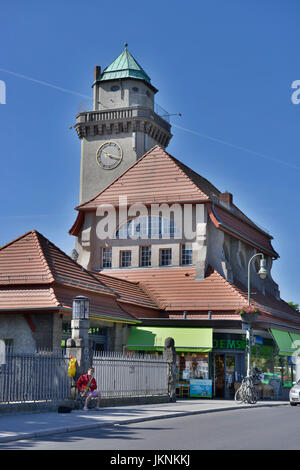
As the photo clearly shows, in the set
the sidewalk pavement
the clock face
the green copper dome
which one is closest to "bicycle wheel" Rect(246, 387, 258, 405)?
the sidewalk pavement

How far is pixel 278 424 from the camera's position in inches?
758

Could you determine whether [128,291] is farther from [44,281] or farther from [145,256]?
[44,281]

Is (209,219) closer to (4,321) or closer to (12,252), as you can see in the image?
(12,252)

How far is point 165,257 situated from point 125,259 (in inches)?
108

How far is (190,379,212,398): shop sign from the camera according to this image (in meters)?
36.0

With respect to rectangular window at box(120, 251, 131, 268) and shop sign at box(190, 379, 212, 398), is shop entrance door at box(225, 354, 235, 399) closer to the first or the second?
shop sign at box(190, 379, 212, 398)

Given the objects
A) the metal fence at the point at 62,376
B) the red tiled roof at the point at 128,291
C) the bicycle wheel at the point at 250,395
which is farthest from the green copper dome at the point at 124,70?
the metal fence at the point at 62,376

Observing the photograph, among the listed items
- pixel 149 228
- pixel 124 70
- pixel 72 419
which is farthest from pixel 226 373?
pixel 124 70

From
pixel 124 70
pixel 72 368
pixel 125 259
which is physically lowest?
pixel 72 368

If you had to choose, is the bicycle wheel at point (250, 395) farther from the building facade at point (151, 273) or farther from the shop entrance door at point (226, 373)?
the shop entrance door at point (226, 373)

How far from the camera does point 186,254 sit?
143ft

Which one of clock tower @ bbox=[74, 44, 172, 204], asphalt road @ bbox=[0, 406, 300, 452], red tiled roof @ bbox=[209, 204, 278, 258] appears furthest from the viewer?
clock tower @ bbox=[74, 44, 172, 204]

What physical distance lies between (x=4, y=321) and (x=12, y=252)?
14.3ft

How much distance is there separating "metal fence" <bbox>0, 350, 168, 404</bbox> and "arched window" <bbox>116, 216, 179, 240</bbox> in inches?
594
